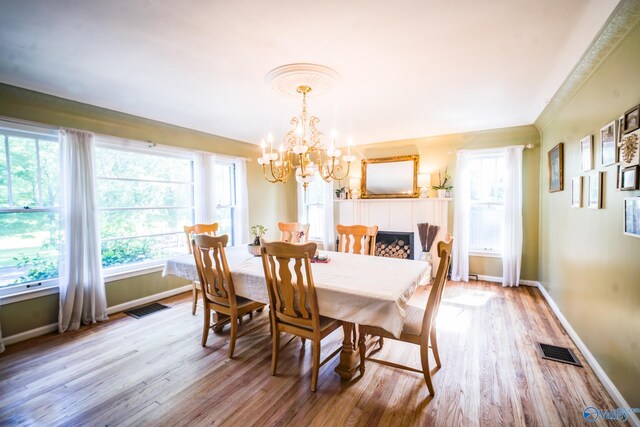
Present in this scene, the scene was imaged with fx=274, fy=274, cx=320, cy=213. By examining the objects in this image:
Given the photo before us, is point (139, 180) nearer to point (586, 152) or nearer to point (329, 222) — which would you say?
point (329, 222)

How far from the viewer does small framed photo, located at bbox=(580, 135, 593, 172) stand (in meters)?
2.25

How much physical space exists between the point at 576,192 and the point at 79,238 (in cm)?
515

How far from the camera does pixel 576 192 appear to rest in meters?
2.59

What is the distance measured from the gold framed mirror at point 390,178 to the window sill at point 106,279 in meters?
3.74

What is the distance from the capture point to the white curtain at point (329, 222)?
555 cm

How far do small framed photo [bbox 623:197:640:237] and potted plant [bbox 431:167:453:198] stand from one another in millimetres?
2922

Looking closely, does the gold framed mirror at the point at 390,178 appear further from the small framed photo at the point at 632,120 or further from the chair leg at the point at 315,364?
the chair leg at the point at 315,364

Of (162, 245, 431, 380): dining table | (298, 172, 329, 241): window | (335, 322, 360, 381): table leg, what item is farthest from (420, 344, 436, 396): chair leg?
(298, 172, 329, 241): window

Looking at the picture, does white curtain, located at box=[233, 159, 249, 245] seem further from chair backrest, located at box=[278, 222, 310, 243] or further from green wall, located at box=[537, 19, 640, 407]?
green wall, located at box=[537, 19, 640, 407]

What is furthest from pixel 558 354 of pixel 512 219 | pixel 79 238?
pixel 79 238

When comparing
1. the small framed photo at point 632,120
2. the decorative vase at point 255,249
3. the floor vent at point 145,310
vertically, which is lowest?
the floor vent at point 145,310

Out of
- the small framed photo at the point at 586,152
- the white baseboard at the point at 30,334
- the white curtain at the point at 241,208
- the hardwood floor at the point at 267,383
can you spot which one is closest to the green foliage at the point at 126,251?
the white baseboard at the point at 30,334

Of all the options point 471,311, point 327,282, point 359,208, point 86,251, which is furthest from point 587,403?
point 86,251

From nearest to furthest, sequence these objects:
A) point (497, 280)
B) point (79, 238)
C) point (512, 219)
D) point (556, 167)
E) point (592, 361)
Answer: point (592, 361) < point (79, 238) < point (556, 167) < point (512, 219) < point (497, 280)
